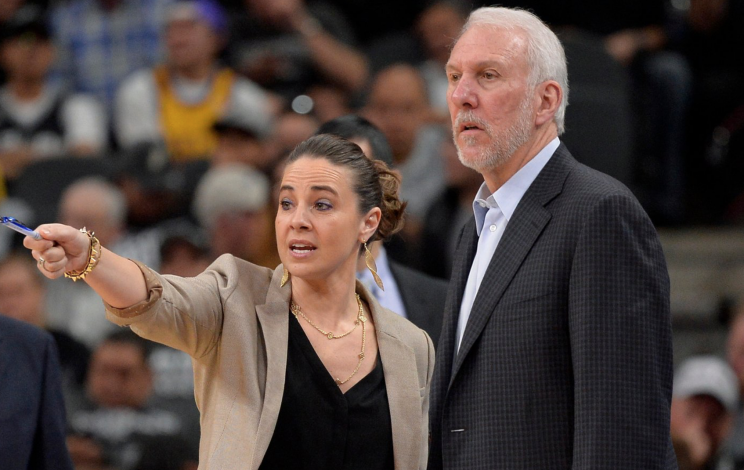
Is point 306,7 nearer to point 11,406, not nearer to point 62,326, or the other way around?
point 62,326

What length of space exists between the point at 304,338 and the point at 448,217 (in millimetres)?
3262

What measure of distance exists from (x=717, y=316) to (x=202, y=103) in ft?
10.9

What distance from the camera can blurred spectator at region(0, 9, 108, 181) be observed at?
7035 millimetres

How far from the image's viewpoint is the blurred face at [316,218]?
2752 mm

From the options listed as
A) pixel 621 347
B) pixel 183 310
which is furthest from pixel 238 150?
pixel 621 347

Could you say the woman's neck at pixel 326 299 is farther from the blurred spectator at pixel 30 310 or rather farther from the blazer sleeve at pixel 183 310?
the blurred spectator at pixel 30 310

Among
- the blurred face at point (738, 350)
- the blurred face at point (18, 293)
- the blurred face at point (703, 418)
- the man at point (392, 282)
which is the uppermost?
the man at point (392, 282)

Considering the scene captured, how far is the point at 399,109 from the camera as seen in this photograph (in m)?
6.65

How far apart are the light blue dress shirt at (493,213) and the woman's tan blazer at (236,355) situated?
0.24 meters

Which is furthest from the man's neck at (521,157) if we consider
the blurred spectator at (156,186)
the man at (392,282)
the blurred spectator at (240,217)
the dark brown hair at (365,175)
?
the blurred spectator at (156,186)

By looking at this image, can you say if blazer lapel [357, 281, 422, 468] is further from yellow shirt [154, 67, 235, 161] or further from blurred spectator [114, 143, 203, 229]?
yellow shirt [154, 67, 235, 161]

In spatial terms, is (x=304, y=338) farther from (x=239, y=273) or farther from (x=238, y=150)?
(x=238, y=150)

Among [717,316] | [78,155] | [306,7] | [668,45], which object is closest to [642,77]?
[668,45]

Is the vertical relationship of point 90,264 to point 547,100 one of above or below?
below
